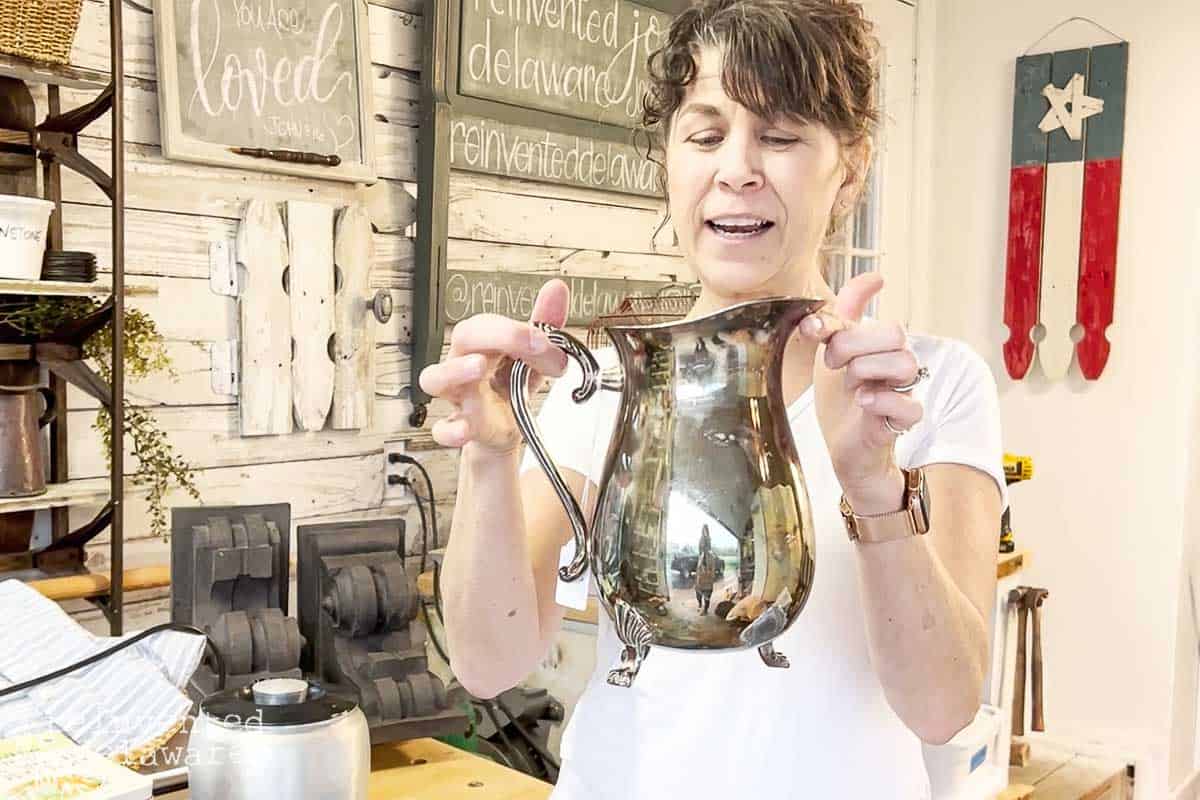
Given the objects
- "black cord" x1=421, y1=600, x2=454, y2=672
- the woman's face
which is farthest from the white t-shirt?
"black cord" x1=421, y1=600, x2=454, y2=672

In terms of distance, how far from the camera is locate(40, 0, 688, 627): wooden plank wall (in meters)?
1.66

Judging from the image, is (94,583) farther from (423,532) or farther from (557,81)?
(557,81)

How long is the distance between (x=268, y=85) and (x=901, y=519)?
4.75ft

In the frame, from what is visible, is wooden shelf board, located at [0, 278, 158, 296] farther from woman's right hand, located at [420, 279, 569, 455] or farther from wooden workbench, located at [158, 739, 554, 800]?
woman's right hand, located at [420, 279, 569, 455]

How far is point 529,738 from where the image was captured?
1.82 m

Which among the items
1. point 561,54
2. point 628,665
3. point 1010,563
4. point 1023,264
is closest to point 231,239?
point 561,54

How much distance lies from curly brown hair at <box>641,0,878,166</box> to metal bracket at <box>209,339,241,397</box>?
1.17 metres

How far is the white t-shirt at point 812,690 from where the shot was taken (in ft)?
2.86

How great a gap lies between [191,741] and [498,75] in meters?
1.41

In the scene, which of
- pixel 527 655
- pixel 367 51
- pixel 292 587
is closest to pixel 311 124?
pixel 367 51

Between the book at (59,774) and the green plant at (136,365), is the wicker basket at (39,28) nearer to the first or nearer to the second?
the green plant at (136,365)

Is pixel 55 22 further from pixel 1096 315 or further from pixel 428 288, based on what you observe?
pixel 1096 315

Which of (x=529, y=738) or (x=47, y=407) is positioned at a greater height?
(x=47, y=407)

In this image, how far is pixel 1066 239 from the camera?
124 inches
